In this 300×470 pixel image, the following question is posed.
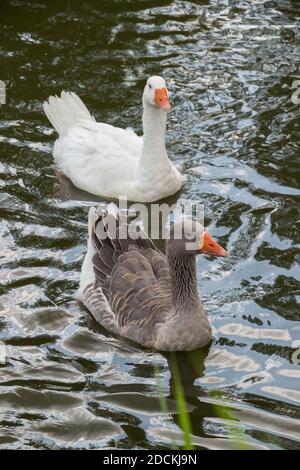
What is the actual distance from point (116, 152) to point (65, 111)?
2.85 ft

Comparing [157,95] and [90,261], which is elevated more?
[157,95]

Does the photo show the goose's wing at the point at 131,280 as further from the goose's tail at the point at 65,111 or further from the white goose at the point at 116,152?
the goose's tail at the point at 65,111

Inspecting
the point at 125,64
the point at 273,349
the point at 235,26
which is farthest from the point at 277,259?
the point at 235,26

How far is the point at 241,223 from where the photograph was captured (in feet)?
31.1

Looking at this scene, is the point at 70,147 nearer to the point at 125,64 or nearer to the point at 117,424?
the point at 125,64

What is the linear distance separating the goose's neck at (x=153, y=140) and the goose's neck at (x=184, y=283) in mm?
2298

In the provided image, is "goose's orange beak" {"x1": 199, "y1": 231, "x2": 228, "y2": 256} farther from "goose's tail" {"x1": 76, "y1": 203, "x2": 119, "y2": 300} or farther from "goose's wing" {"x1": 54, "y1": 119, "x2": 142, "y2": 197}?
"goose's wing" {"x1": 54, "y1": 119, "x2": 142, "y2": 197}

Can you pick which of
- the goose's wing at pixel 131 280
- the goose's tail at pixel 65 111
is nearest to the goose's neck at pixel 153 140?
the goose's tail at pixel 65 111

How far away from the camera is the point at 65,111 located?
35.3ft

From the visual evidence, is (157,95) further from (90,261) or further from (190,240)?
(190,240)

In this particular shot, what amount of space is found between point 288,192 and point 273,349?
8.51 ft

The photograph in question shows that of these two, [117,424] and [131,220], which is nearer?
[117,424]

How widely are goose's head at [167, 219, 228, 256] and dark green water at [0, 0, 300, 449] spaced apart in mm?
757

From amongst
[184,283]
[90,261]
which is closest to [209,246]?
[184,283]
